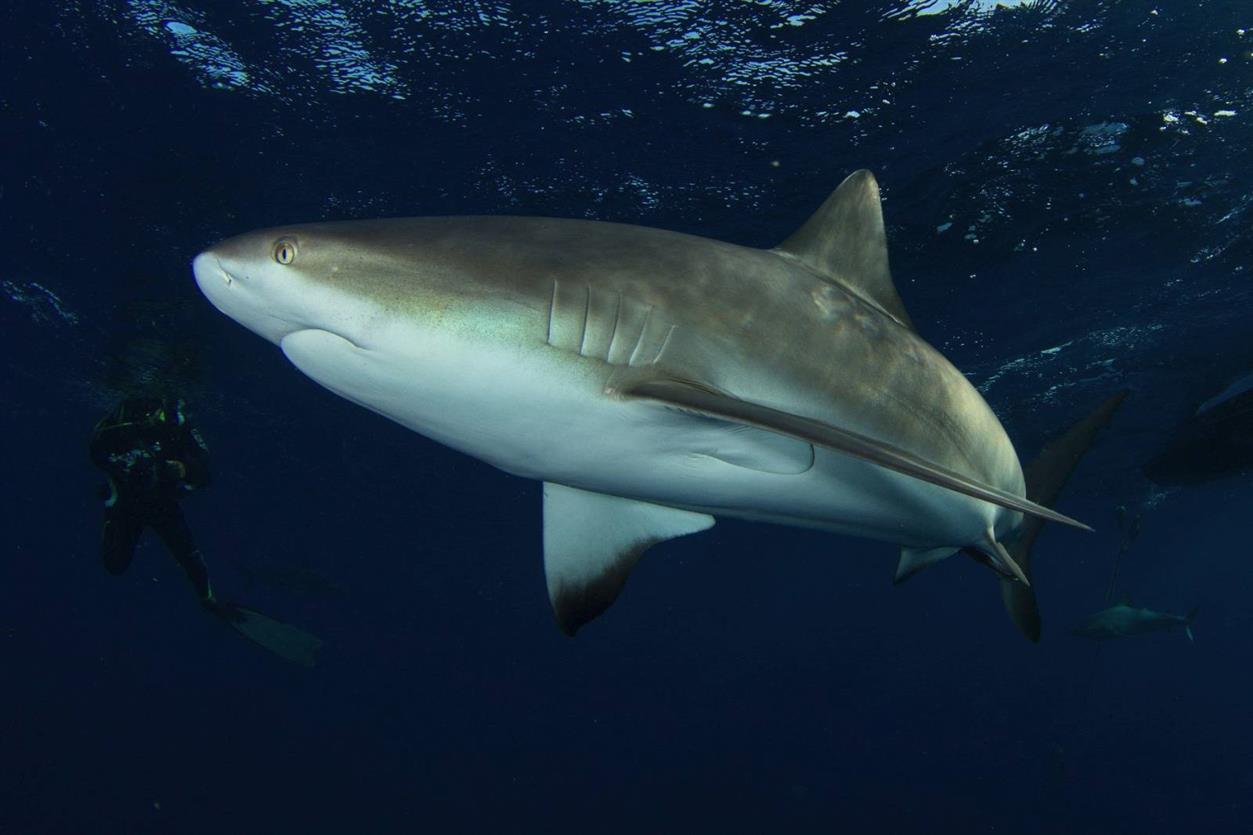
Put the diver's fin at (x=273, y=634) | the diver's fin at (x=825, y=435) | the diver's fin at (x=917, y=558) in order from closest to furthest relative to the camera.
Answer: the diver's fin at (x=825, y=435)
the diver's fin at (x=917, y=558)
the diver's fin at (x=273, y=634)

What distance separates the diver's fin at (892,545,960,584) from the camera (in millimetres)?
4840

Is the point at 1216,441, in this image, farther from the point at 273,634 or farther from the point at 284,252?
the point at 284,252

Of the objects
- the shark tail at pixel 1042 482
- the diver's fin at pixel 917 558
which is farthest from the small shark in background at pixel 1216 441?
the diver's fin at pixel 917 558

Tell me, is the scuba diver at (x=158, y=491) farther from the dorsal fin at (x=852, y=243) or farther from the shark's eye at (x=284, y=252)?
the dorsal fin at (x=852, y=243)

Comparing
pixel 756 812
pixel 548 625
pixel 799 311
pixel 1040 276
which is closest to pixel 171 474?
pixel 799 311

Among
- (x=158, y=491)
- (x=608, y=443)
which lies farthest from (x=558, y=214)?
(x=608, y=443)

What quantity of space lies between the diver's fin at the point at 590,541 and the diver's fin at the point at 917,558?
79.5 inches

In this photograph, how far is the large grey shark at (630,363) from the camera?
209 cm

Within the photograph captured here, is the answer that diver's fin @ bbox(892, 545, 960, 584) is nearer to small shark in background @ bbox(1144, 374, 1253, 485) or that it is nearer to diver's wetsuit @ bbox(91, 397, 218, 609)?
diver's wetsuit @ bbox(91, 397, 218, 609)

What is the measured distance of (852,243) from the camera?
3578 millimetres

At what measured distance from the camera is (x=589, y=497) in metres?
3.60

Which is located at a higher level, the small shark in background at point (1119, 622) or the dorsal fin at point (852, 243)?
the dorsal fin at point (852, 243)

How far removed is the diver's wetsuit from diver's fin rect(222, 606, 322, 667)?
1.21 feet

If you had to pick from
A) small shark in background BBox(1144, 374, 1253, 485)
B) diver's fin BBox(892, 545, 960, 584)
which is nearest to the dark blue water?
small shark in background BBox(1144, 374, 1253, 485)
